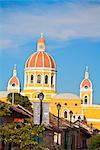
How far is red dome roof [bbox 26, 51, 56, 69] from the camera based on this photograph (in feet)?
192

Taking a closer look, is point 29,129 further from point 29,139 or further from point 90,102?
point 90,102

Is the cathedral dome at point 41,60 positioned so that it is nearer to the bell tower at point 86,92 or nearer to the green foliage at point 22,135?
the bell tower at point 86,92

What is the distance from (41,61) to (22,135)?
4963cm

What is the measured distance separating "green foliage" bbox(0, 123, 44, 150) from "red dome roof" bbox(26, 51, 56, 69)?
49.1m

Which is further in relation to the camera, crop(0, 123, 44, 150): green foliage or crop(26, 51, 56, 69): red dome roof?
crop(26, 51, 56, 69): red dome roof

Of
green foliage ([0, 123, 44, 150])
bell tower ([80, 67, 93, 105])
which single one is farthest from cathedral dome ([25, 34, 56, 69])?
green foliage ([0, 123, 44, 150])

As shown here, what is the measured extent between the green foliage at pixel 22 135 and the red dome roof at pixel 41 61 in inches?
1932

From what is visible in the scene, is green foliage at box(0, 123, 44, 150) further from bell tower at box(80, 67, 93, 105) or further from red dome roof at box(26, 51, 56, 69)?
bell tower at box(80, 67, 93, 105)

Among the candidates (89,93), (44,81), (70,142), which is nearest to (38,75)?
(44,81)

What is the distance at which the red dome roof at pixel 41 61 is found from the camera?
58.6 meters

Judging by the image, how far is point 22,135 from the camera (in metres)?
9.21

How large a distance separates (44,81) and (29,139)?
50.1 meters

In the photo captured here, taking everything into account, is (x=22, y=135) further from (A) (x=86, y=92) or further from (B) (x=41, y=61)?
(A) (x=86, y=92)

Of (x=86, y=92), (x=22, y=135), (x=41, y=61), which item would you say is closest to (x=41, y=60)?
(x=41, y=61)
